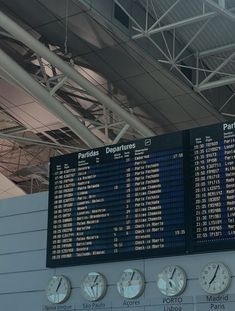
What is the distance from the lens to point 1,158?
2792 cm

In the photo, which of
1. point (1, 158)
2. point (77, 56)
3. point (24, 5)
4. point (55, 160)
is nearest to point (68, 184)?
point (55, 160)

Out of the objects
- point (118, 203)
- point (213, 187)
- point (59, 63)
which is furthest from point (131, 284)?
point (59, 63)

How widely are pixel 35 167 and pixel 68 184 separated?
1696 centimetres

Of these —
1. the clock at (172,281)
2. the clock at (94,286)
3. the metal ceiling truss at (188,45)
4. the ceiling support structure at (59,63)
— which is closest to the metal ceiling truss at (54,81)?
the ceiling support structure at (59,63)

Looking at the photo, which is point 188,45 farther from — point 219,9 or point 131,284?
point 131,284

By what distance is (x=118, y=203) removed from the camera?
28.4ft

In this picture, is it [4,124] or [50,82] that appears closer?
[50,82]

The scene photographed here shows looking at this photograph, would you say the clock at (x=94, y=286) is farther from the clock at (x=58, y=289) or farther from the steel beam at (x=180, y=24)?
the steel beam at (x=180, y=24)

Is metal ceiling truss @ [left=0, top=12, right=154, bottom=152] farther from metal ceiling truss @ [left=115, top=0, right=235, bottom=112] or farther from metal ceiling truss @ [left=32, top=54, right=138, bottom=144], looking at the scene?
metal ceiling truss @ [left=115, top=0, right=235, bottom=112]

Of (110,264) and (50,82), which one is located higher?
(50,82)

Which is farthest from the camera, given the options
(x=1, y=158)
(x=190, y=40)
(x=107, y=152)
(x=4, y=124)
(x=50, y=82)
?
(x=1, y=158)

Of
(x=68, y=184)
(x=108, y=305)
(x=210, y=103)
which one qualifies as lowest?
(x=108, y=305)

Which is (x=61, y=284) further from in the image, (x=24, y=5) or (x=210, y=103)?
(x=210, y=103)

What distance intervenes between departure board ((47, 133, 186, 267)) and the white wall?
0.65 ft
